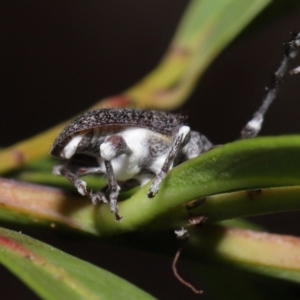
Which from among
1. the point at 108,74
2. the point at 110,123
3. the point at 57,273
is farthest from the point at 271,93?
the point at 108,74

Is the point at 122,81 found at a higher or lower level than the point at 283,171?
lower

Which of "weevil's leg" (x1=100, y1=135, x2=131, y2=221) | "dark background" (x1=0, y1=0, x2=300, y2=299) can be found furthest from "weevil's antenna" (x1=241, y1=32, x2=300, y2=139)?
"dark background" (x1=0, y1=0, x2=300, y2=299)

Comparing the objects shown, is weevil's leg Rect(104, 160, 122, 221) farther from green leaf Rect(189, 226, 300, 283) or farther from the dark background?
the dark background

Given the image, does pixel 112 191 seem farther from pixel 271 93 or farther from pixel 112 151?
pixel 271 93

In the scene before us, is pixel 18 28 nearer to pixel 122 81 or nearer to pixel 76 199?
pixel 122 81

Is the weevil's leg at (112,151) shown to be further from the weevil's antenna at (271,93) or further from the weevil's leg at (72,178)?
the weevil's antenna at (271,93)

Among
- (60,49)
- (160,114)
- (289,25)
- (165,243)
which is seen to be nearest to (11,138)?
(60,49)

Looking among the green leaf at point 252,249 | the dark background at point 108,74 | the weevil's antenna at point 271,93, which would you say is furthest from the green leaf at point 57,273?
the dark background at point 108,74
